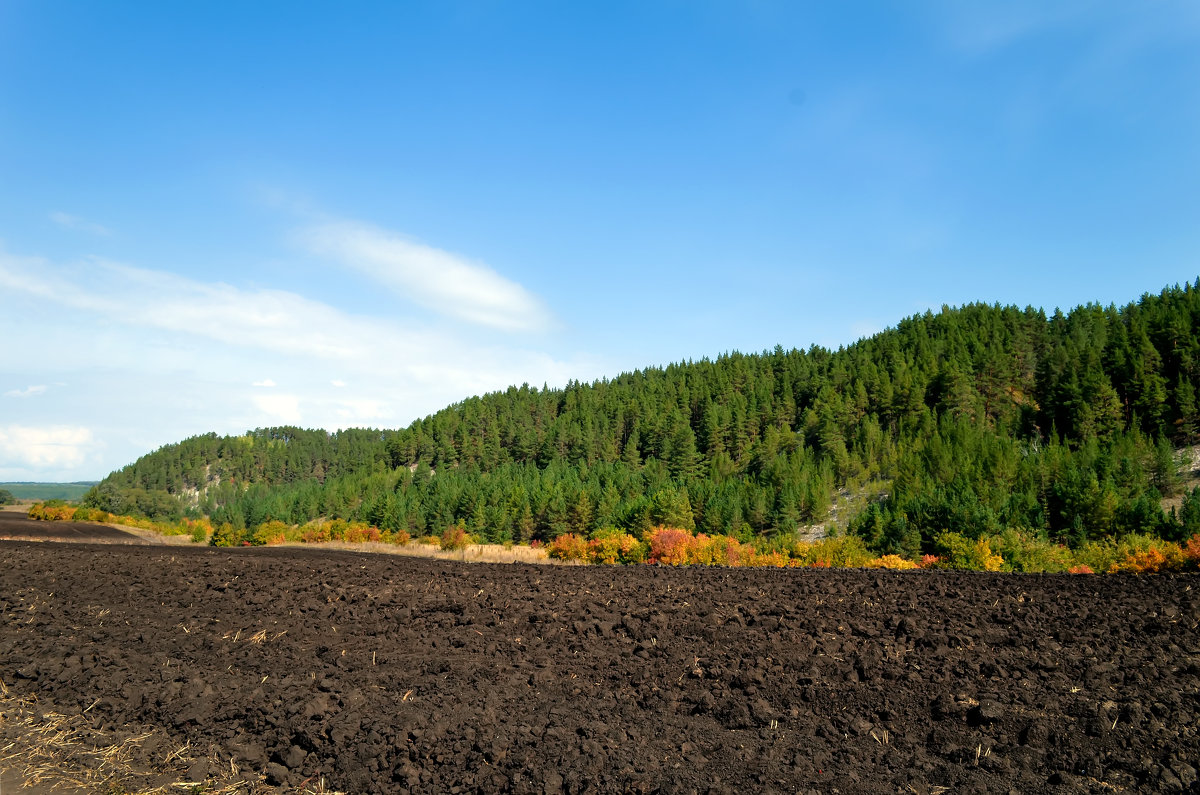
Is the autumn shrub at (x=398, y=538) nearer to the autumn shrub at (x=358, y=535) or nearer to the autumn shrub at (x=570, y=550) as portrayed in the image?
the autumn shrub at (x=358, y=535)

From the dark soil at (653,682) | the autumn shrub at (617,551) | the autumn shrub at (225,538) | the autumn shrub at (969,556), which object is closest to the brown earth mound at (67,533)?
the autumn shrub at (225,538)

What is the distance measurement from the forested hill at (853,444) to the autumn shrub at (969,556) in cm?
1854

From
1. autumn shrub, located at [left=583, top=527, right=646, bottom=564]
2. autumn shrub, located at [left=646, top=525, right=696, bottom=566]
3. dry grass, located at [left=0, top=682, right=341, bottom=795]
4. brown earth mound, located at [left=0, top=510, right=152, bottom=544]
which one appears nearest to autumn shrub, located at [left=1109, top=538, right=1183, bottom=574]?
autumn shrub, located at [left=646, top=525, right=696, bottom=566]

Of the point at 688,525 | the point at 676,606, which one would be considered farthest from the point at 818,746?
the point at 688,525

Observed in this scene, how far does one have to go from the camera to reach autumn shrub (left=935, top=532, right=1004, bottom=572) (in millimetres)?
31125

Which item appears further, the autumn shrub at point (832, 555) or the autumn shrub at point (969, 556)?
the autumn shrub at point (832, 555)

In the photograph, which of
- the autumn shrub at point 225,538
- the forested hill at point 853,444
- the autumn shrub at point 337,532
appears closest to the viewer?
the autumn shrub at point 225,538

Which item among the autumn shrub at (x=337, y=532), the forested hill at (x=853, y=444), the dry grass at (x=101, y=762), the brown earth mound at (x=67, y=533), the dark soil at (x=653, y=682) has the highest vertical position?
the forested hill at (x=853, y=444)

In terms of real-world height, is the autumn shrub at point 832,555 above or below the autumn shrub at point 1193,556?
below

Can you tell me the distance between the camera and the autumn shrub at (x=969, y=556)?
31.1m

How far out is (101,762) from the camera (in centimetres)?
669

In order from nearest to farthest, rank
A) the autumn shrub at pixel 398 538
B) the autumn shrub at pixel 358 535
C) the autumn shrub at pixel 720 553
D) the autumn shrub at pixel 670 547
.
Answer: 1. the autumn shrub at pixel 720 553
2. the autumn shrub at pixel 670 547
3. the autumn shrub at pixel 398 538
4. the autumn shrub at pixel 358 535

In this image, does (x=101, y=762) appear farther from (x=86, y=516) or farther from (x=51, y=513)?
(x=86, y=516)

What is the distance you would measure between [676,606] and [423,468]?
5428 inches
